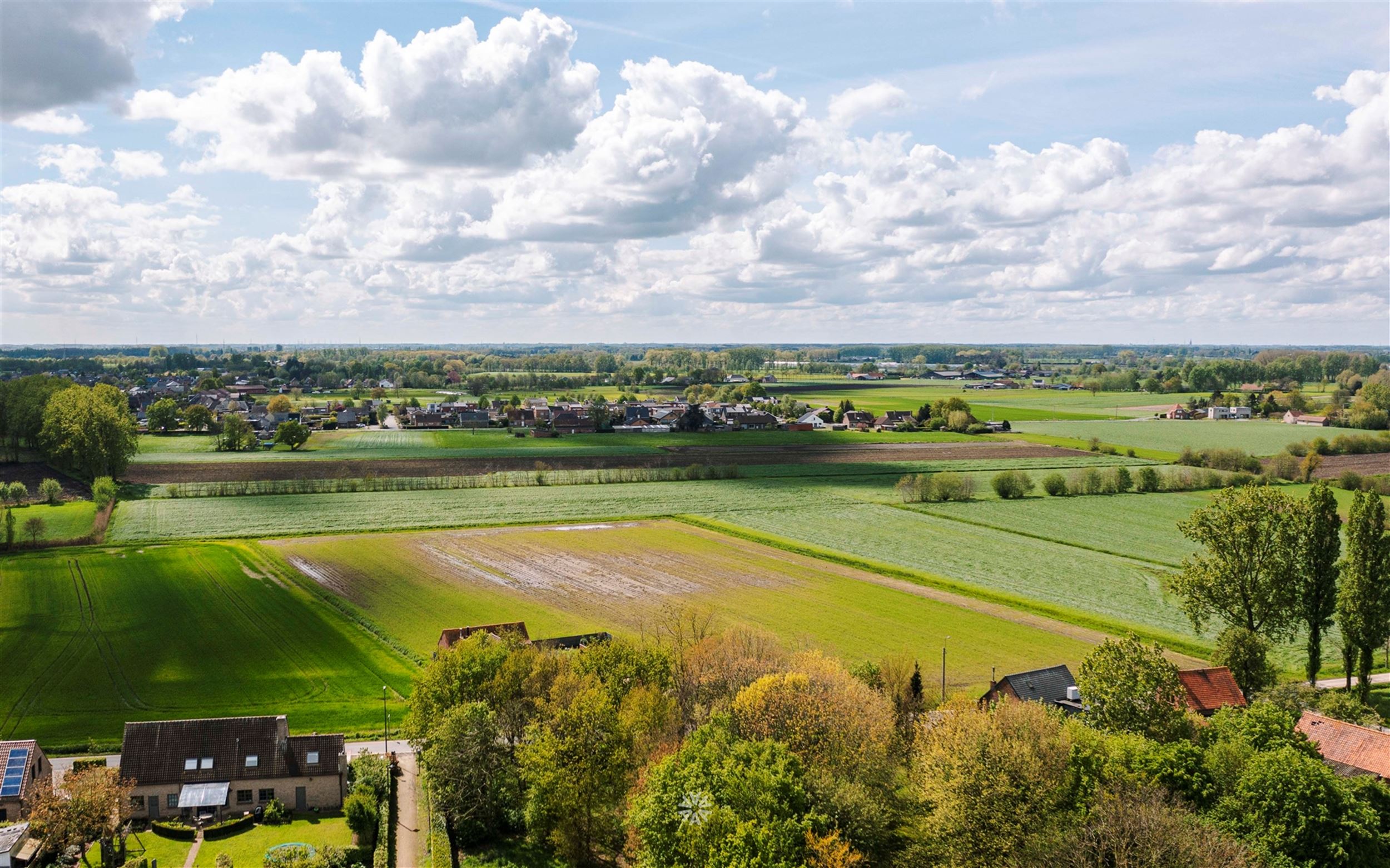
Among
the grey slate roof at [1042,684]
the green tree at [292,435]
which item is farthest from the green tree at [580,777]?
the green tree at [292,435]

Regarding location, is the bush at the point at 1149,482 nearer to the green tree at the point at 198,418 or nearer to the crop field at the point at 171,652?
the crop field at the point at 171,652

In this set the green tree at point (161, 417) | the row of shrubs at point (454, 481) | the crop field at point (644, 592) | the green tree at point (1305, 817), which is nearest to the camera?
the green tree at point (1305, 817)

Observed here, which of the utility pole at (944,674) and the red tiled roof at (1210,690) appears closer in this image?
the red tiled roof at (1210,690)

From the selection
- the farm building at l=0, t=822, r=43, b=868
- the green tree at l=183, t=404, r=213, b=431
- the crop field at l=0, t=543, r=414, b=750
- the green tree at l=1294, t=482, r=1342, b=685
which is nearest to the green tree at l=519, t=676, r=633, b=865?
the crop field at l=0, t=543, r=414, b=750

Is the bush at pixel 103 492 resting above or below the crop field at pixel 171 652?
above

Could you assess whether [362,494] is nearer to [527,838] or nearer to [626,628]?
[626,628]

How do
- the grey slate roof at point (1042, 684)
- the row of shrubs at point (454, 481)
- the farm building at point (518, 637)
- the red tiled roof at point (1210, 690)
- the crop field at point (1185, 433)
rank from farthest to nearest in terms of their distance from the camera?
the crop field at point (1185, 433), the row of shrubs at point (454, 481), the farm building at point (518, 637), the red tiled roof at point (1210, 690), the grey slate roof at point (1042, 684)

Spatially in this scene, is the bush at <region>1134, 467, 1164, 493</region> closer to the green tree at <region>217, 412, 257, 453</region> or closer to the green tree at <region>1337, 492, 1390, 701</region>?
the green tree at <region>1337, 492, 1390, 701</region>
